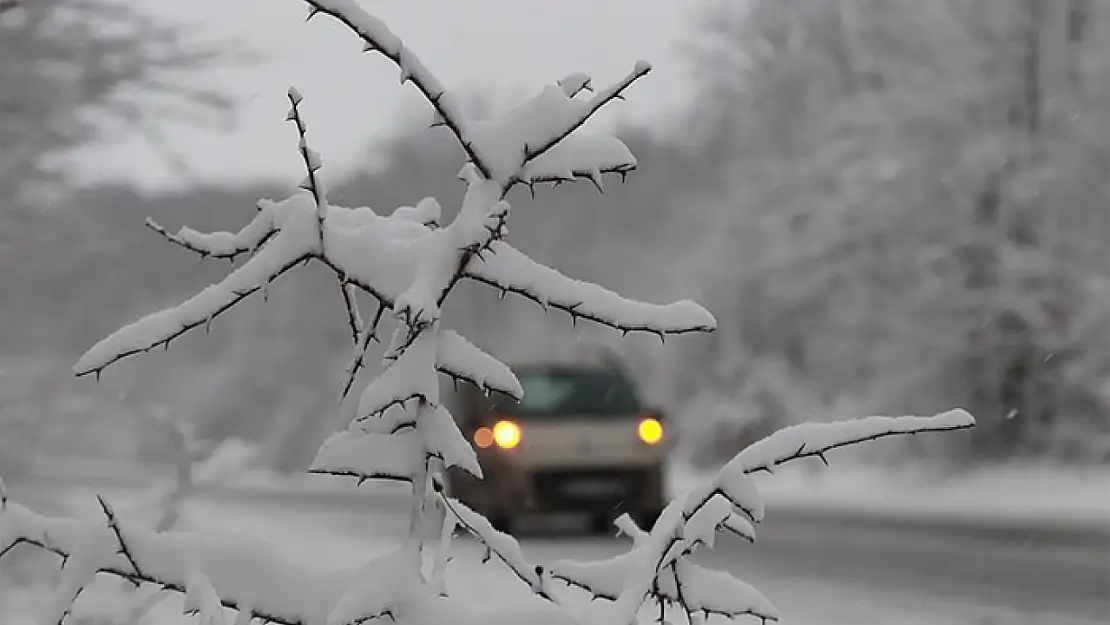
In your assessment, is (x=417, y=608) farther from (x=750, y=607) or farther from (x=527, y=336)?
(x=527, y=336)

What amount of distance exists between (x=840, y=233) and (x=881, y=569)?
13.4m

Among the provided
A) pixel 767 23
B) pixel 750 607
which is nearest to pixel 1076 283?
pixel 767 23

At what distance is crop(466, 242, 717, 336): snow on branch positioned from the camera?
1.52m

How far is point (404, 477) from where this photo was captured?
150 cm

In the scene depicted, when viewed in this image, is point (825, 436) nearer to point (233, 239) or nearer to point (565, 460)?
point (233, 239)

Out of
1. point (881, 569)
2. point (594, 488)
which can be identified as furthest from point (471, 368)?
point (594, 488)

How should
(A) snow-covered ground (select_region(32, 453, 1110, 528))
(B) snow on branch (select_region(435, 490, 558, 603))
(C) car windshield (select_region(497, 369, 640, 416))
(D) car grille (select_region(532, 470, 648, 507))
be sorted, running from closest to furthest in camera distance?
(B) snow on branch (select_region(435, 490, 558, 603)) < (D) car grille (select_region(532, 470, 648, 507)) < (C) car windshield (select_region(497, 369, 640, 416)) < (A) snow-covered ground (select_region(32, 453, 1110, 528))

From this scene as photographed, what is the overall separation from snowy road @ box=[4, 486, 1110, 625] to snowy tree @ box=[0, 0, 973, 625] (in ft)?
14.4

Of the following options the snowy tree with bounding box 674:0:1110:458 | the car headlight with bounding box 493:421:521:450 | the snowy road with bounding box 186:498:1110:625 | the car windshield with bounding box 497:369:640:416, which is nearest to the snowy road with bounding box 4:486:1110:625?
the snowy road with bounding box 186:498:1110:625

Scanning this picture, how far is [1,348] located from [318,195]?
14.5 ft

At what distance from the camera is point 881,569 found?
10750 mm

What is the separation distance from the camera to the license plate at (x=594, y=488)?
41.6 feet

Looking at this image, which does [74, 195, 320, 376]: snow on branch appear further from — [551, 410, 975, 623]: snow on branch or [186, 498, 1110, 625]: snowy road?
[186, 498, 1110, 625]: snowy road

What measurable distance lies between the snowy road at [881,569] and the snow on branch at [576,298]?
14.6 feet
